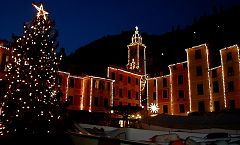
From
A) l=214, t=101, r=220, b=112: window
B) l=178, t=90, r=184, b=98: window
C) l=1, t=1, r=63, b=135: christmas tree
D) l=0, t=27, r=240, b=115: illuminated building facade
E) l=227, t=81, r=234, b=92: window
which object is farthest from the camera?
l=178, t=90, r=184, b=98: window

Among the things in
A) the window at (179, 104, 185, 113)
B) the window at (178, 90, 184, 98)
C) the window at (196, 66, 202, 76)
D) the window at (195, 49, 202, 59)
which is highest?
the window at (195, 49, 202, 59)

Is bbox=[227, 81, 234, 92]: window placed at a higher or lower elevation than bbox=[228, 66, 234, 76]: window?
lower

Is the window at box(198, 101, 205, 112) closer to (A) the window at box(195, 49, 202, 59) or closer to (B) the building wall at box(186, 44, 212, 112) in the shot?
(B) the building wall at box(186, 44, 212, 112)

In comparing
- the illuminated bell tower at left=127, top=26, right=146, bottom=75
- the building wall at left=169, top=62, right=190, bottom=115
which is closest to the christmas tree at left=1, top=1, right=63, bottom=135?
the building wall at left=169, top=62, right=190, bottom=115

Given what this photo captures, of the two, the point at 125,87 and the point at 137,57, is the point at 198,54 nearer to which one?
the point at 125,87

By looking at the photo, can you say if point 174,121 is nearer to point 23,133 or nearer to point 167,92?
point 23,133

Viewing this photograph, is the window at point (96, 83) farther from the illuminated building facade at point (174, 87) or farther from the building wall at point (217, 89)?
the building wall at point (217, 89)

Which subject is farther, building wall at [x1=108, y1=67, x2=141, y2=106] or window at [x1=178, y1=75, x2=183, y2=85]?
building wall at [x1=108, y1=67, x2=141, y2=106]

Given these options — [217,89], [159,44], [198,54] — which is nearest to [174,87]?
[198,54]

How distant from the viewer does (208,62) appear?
4047 cm

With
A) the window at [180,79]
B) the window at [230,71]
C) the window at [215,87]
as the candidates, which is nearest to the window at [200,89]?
the window at [215,87]

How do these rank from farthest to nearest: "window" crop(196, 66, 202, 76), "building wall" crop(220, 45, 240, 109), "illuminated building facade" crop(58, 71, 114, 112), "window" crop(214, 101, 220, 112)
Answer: "window" crop(196, 66, 202, 76)
"illuminated building facade" crop(58, 71, 114, 112)
"window" crop(214, 101, 220, 112)
"building wall" crop(220, 45, 240, 109)

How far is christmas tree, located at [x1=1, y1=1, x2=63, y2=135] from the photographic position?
51.1ft

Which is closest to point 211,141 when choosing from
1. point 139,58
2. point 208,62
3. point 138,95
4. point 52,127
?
point 52,127
